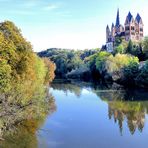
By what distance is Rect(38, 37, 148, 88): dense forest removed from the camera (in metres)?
62.1

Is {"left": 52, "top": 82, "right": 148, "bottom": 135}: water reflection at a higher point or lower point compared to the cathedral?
lower

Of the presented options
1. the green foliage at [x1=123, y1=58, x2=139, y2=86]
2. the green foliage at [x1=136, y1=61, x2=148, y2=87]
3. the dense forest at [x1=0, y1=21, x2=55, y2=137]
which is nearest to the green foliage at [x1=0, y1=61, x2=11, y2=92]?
the dense forest at [x1=0, y1=21, x2=55, y2=137]

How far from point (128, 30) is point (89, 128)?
306ft

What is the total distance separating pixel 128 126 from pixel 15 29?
41.5 feet

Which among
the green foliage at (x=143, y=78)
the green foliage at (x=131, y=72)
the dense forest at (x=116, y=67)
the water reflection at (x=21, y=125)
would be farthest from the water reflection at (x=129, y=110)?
the green foliage at (x=131, y=72)

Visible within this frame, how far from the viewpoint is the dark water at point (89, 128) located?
23266 mm

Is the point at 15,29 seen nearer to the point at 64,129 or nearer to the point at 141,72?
the point at 64,129

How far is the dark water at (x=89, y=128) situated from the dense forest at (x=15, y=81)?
126cm

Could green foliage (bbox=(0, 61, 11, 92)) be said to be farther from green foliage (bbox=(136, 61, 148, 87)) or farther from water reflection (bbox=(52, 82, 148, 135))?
green foliage (bbox=(136, 61, 148, 87))

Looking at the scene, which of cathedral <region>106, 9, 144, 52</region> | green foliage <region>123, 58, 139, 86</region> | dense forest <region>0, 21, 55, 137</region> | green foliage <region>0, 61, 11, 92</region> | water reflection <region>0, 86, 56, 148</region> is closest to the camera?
water reflection <region>0, 86, 56, 148</region>

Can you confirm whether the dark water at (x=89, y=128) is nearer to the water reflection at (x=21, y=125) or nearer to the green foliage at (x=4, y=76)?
the water reflection at (x=21, y=125)

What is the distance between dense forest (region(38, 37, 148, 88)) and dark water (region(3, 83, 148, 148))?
2098cm

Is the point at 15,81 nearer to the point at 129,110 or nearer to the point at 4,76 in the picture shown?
the point at 4,76

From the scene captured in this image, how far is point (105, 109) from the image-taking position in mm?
37812
